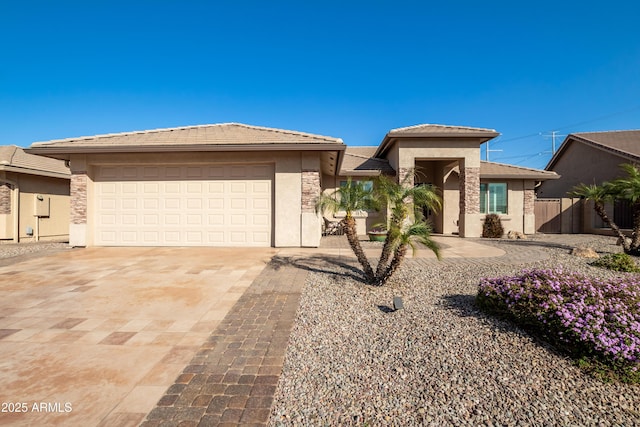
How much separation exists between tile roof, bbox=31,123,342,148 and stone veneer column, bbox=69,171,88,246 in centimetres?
119

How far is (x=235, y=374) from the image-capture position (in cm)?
296

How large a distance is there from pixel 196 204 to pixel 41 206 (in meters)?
9.73

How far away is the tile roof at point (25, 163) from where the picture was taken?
12.9 m

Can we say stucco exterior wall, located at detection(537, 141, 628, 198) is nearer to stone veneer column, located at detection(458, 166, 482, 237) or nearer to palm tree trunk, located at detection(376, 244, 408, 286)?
stone veneer column, located at detection(458, 166, 482, 237)

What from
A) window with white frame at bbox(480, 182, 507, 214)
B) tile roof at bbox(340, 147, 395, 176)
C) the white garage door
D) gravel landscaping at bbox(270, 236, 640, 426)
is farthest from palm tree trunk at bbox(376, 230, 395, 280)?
window with white frame at bbox(480, 182, 507, 214)

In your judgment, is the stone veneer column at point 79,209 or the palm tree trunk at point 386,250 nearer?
the palm tree trunk at point 386,250

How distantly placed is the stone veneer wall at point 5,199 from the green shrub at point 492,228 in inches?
888

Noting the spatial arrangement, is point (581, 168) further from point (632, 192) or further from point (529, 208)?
point (632, 192)

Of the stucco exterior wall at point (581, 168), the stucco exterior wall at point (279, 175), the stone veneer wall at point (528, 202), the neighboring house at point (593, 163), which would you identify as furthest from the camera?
the stucco exterior wall at point (581, 168)

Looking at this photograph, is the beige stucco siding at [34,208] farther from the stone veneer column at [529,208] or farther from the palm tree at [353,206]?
the stone veneer column at [529,208]

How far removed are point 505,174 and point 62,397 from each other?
19.4 meters

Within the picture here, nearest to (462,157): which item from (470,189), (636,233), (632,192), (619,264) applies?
(470,189)

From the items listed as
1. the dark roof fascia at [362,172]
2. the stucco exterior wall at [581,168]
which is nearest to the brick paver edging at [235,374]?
the dark roof fascia at [362,172]

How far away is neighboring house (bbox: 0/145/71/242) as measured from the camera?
13.0 metres
